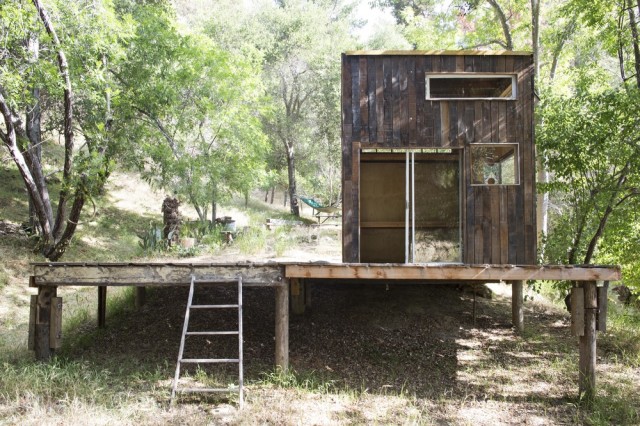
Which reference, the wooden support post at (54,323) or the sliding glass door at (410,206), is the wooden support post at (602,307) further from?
the wooden support post at (54,323)

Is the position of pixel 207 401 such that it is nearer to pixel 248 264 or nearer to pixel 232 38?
pixel 248 264

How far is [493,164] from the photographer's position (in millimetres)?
8570

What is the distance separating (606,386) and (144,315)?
8.18 m

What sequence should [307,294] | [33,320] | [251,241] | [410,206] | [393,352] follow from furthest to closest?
[251,241] → [307,294] → [410,206] → [393,352] → [33,320]

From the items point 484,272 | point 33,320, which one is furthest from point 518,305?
point 33,320

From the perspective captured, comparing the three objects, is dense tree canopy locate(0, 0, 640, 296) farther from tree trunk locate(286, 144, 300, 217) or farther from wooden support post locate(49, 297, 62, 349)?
wooden support post locate(49, 297, 62, 349)

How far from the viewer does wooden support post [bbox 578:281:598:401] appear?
7.21 m

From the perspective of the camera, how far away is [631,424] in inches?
259

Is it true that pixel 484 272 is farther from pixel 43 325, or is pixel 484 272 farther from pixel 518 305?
pixel 43 325

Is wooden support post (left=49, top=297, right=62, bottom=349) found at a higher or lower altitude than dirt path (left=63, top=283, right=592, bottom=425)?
higher

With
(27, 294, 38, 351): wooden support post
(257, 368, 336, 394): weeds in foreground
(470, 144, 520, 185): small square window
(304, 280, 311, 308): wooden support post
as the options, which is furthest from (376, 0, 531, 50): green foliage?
(27, 294, 38, 351): wooden support post

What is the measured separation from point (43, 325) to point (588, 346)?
7.82 m

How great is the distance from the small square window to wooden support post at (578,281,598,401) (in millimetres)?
2047

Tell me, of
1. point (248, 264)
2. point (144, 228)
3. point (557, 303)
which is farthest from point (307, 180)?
point (248, 264)
